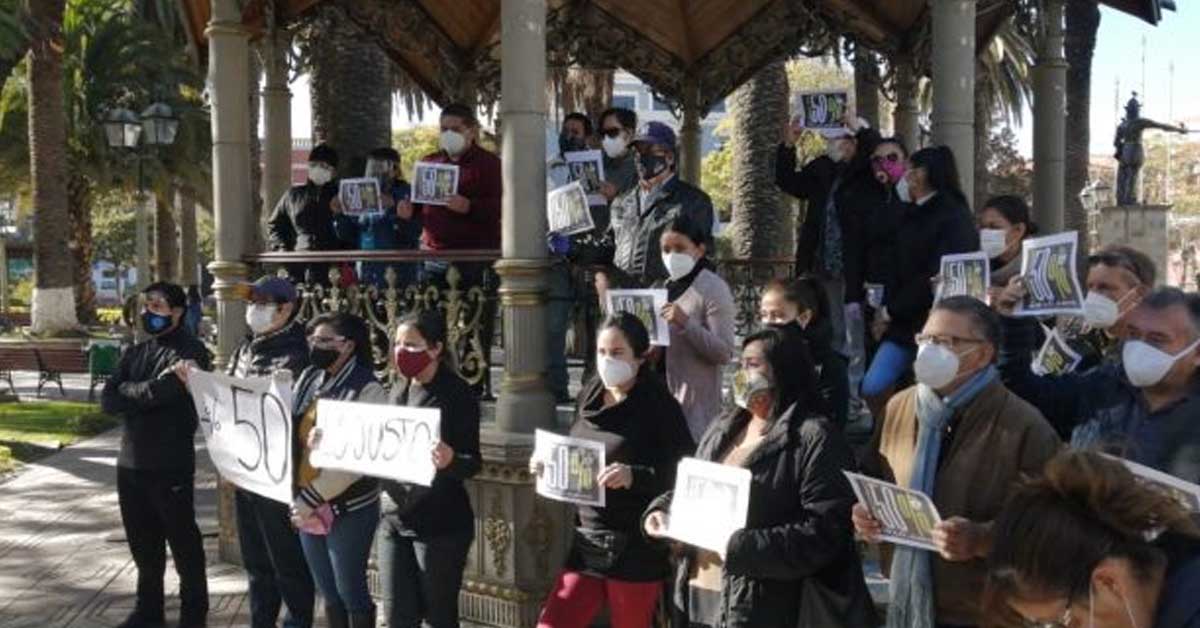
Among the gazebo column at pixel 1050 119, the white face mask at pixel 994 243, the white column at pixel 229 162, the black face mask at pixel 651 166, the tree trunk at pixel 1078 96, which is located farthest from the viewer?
the tree trunk at pixel 1078 96

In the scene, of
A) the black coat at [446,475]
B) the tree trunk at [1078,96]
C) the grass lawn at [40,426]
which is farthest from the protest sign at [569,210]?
the tree trunk at [1078,96]

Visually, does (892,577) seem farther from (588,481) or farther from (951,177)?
A: (951,177)

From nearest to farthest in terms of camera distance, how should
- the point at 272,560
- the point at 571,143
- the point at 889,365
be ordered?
the point at 889,365 < the point at 272,560 < the point at 571,143

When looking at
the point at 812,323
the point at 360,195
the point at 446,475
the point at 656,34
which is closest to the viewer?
the point at 446,475

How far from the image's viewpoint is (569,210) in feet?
24.3

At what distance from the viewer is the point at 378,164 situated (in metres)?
9.53

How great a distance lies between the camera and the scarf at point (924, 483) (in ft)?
13.9

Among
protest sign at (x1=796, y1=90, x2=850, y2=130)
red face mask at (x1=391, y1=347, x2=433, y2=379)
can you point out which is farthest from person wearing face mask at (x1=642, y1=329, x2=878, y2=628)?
protest sign at (x1=796, y1=90, x2=850, y2=130)

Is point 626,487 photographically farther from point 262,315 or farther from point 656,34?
point 656,34

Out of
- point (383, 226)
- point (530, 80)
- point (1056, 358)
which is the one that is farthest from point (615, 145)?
point (1056, 358)

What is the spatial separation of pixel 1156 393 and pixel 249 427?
435cm

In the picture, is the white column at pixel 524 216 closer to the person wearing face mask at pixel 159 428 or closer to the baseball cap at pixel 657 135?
the baseball cap at pixel 657 135

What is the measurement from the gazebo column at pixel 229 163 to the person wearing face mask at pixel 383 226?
2.35ft

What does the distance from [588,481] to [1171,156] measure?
333 feet
